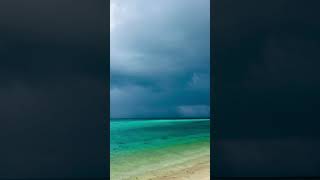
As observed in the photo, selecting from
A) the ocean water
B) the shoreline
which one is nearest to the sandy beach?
the shoreline

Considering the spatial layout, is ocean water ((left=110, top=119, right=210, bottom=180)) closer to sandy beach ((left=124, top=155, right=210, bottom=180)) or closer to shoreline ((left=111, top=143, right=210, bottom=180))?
shoreline ((left=111, top=143, right=210, bottom=180))

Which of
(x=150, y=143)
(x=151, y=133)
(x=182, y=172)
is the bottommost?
(x=182, y=172)

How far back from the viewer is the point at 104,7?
2.98m

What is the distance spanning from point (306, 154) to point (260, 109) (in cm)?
61

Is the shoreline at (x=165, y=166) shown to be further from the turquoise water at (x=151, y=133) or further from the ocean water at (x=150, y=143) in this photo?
the turquoise water at (x=151, y=133)

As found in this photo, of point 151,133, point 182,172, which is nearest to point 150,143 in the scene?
point 151,133

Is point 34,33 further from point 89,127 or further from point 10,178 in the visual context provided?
point 10,178

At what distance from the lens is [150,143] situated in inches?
337

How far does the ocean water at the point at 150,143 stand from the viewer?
7.47 m

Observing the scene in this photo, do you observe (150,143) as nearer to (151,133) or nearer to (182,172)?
(151,133)

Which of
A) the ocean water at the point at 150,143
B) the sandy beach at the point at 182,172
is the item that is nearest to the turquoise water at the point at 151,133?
the ocean water at the point at 150,143

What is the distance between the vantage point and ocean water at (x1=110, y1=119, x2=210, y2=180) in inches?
294

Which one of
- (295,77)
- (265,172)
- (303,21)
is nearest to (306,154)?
(265,172)

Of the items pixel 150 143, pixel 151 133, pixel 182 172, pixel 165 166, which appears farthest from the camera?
pixel 151 133
